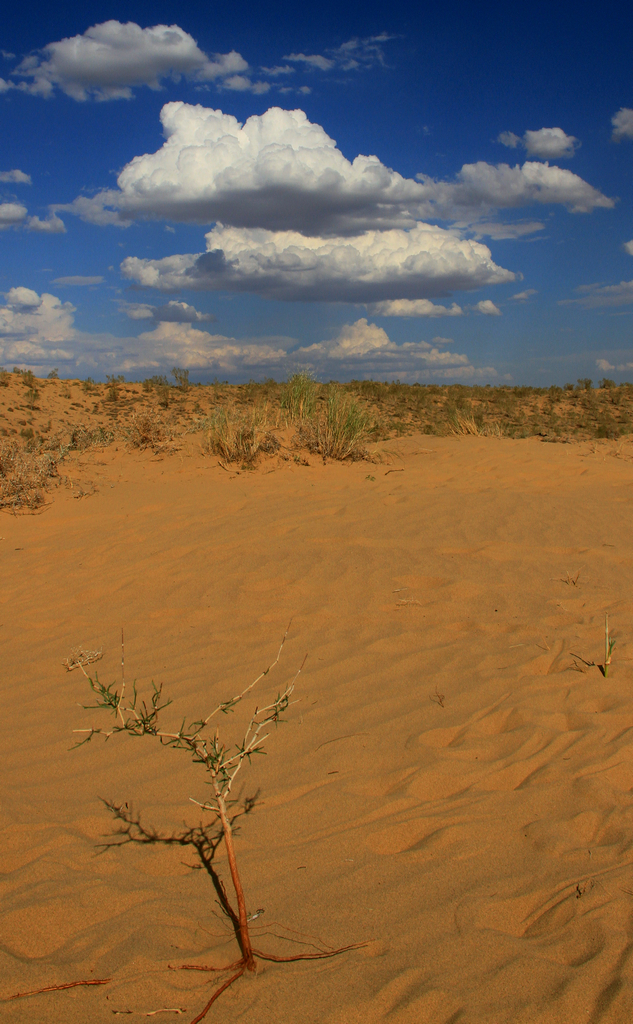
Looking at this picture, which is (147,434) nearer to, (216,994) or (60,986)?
(60,986)

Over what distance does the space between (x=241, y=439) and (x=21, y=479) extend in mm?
3160

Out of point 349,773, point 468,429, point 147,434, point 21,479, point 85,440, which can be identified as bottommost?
point 349,773

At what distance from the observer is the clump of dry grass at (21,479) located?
7879 mm

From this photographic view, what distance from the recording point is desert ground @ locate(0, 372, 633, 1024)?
1.56 meters

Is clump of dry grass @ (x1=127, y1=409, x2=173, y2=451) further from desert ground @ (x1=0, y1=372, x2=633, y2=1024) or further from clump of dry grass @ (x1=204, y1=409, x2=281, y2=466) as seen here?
desert ground @ (x1=0, y1=372, x2=633, y2=1024)

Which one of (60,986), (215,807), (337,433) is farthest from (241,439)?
(60,986)

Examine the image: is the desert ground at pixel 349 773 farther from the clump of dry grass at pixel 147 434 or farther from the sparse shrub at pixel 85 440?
the sparse shrub at pixel 85 440

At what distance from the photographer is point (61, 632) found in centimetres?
439

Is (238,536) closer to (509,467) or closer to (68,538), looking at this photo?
(68,538)

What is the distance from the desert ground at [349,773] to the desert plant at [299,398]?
4434 millimetres

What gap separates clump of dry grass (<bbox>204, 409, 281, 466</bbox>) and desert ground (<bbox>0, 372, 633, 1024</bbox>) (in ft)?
11.3

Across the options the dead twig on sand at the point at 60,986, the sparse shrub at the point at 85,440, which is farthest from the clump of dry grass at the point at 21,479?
the dead twig on sand at the point at 60,986

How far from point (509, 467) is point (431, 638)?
17.9ft

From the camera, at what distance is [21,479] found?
798cm
